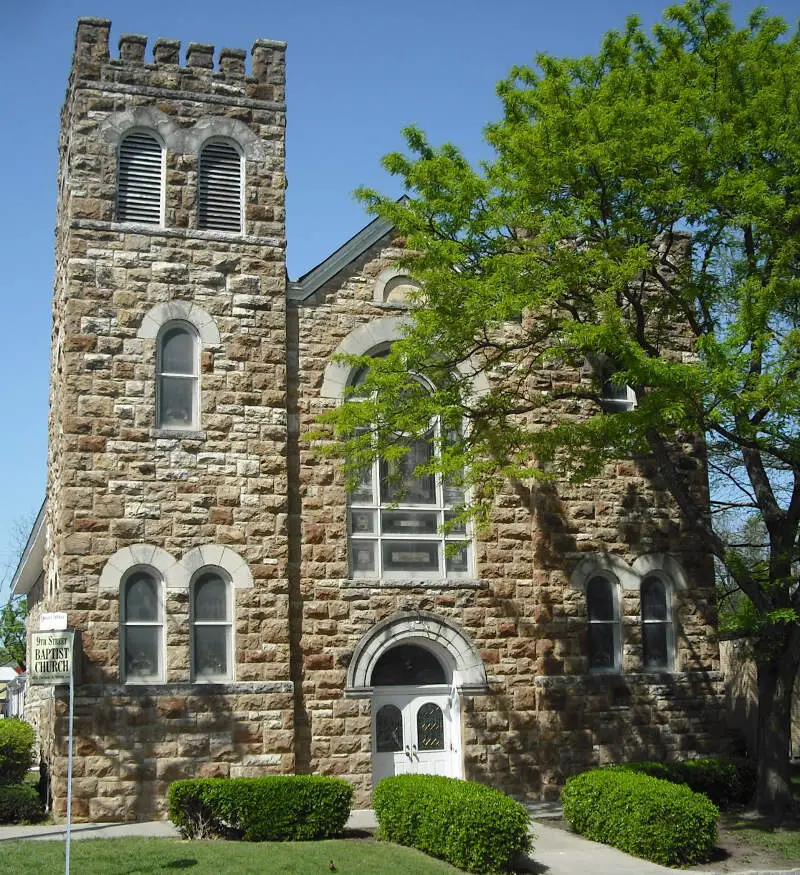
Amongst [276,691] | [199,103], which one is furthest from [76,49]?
[276,691]

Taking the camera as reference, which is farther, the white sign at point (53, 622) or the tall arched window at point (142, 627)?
the tall arched window at point (142, 627)

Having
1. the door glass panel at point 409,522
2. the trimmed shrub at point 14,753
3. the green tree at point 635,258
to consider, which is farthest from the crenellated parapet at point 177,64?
the trimmed shrub at point 14,753

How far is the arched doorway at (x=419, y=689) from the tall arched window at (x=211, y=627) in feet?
7.19

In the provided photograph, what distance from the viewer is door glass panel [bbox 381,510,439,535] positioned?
18.5 m

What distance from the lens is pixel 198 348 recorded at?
17.8 meters

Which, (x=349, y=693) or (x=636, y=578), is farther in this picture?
(x=636, y=578)

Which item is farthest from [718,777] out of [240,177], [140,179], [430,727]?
[140,179]

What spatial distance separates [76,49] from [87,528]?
7.68 meters

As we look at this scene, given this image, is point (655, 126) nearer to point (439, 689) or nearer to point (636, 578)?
point (636, 578)

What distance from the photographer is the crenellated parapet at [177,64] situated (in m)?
18.0

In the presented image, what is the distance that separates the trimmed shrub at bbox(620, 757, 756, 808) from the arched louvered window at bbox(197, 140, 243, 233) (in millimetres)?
10650

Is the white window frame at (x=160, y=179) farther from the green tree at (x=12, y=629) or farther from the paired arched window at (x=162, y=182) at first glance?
the green tree at (x=12, y=629)

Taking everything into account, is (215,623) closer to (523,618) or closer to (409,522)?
(409,522)

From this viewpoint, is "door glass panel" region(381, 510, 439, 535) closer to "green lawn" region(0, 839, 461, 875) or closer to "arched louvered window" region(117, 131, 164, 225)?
"green lawn" region(0, 839, 461, 875)
